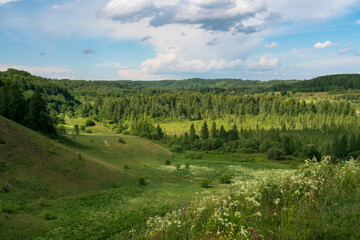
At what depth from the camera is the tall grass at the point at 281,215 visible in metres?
7.57

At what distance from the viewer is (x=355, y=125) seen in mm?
156500

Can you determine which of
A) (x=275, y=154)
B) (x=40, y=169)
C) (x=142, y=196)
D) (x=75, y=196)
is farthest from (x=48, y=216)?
(x=275, y=154)

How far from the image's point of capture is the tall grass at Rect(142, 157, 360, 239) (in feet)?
24.8

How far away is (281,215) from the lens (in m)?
8.75

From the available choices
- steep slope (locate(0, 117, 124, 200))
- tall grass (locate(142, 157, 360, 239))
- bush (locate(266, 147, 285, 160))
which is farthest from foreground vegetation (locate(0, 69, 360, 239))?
bush (locate(266, 147, 285, 160))

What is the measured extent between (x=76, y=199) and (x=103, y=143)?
5420 cm

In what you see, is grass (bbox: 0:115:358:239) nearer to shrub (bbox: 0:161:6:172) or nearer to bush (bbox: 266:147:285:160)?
shrub (bbox: 0:161:6:172)

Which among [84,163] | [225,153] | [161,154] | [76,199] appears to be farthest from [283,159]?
[76,199]

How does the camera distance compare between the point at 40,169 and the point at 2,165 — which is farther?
the point at 40,169

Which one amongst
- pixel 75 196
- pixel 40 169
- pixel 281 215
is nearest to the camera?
pixel 281 215

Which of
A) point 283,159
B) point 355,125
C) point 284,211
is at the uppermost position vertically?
point 284,211

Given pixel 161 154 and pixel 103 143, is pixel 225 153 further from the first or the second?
pixel 103 143

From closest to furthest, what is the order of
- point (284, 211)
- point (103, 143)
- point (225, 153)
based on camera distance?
point (284, 211), point (103, 143), point (225, 153)

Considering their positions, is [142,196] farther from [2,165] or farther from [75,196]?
[2,165]
